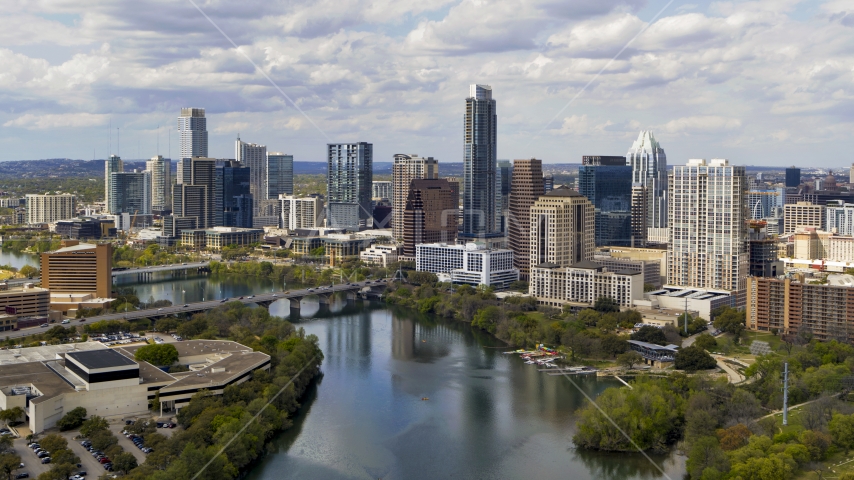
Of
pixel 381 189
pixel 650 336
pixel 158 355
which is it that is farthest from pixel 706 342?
pixel 381 189

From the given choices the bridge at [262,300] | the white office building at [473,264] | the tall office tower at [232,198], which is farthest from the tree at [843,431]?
the tall office tower at [232,198]

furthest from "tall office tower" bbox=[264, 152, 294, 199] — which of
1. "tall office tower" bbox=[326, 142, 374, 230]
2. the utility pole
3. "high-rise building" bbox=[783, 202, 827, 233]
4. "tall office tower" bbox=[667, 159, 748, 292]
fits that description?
the utility pole

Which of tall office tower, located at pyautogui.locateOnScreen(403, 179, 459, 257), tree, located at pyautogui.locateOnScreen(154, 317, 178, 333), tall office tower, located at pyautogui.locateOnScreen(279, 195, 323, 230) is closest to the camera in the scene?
tree, located at pyautogui.locateOnScreen(154, 317, 178, 333)

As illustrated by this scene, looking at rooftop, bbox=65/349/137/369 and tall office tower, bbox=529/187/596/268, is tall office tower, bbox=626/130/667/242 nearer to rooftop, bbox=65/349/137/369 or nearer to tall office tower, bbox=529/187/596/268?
tall office tower, bbox=529/187/596/268

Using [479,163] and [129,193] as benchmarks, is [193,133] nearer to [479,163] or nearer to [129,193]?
[129,193]

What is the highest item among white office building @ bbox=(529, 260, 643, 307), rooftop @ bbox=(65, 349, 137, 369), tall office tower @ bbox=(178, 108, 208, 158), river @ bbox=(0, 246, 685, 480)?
tall office tower @ bbox=(178, 108, 208, 158)

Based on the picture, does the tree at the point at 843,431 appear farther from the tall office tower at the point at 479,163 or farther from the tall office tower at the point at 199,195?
the tall office tower at the point at 199,195
